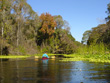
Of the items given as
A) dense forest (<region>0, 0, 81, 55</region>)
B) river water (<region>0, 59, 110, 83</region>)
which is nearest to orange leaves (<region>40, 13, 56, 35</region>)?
dense forest (<region>0, 0, 81, 55</region>)

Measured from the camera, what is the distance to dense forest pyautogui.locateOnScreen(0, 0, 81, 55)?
4747cm

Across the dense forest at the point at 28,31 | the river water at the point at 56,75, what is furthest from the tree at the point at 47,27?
the river water at the point at 56,75

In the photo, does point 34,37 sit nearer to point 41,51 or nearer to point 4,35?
point 41,51

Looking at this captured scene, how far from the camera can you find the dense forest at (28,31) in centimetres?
4747

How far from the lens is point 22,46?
51125 millimetres

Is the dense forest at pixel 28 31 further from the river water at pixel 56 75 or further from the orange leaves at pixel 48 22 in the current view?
the river water at pixel 56 75

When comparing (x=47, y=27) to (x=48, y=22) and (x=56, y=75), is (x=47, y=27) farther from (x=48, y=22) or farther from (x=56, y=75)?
(x=56, y=75)

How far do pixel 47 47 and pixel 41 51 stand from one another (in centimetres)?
371

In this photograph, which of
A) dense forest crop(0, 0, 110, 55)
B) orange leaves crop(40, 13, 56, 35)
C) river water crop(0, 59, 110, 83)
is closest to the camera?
river water crop(0, 59, 110, 83)

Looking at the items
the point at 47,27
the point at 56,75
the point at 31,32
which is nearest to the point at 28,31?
the point at 31,32

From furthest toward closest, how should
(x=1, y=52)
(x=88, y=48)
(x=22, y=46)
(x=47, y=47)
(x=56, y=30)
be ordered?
(x=56, y=30), (x=47, y=47), (x=22, y=46), (x=1, y=52), (x=88, y=48)

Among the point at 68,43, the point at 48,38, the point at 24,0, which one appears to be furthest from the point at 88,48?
the point at 48,38

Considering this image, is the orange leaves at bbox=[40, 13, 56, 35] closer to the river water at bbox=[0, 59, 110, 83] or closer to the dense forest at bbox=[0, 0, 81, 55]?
the dense forest at bbox=[0, 0, 81, 55]

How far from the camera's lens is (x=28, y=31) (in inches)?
2226
